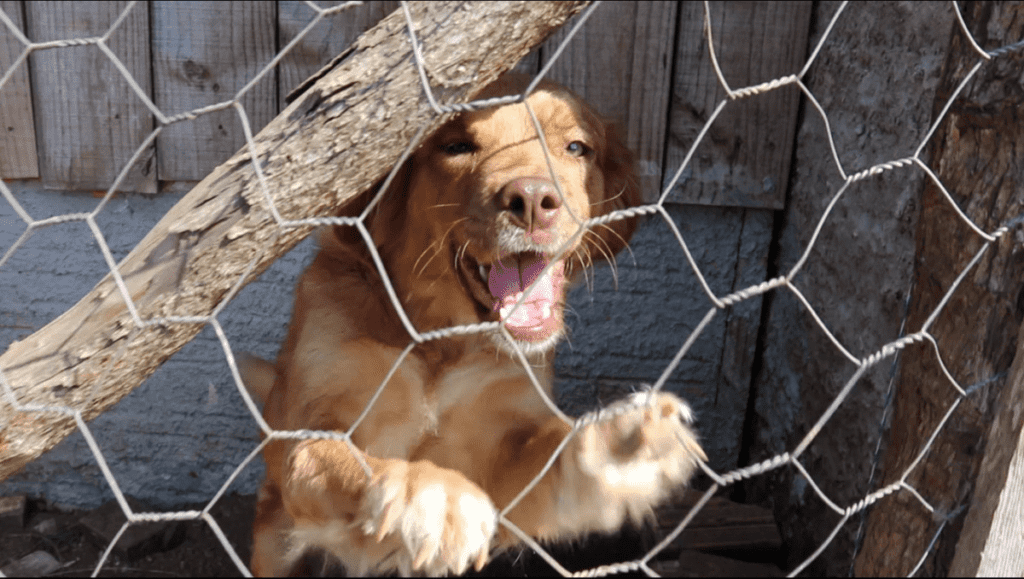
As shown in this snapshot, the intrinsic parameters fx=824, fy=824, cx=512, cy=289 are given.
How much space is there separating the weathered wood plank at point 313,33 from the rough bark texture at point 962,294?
5.21 feet

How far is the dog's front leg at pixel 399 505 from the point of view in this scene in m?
1.46

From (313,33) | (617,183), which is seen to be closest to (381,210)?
(617,183)

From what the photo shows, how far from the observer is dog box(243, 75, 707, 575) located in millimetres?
1476

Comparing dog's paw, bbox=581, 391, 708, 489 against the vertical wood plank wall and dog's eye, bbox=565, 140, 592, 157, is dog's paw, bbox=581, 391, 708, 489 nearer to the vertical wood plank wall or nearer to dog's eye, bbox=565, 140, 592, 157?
dog's eye, bbox=565, 140, 592, 157

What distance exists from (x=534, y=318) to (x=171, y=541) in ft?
5.03

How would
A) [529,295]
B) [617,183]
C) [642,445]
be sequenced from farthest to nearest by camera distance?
[617,183]
[529,295]
[642,445]

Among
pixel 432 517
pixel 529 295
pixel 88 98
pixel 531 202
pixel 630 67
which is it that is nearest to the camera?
pixel 432 517

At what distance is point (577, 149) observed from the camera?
1949mm

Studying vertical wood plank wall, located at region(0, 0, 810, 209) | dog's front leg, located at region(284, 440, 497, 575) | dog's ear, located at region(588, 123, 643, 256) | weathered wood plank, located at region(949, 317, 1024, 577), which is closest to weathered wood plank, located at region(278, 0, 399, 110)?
vertical wood plank wall, located at region(0, 0, 810, 209)

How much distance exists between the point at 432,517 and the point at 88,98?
5.68 ft

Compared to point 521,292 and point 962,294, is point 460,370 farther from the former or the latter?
point 962,294

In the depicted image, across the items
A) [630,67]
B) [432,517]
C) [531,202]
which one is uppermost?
[630,67]

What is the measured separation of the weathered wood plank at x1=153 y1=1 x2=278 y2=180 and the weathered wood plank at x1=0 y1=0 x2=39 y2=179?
332 mm

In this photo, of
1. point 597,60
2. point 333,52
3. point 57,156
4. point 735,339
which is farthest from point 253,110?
point 735,339
